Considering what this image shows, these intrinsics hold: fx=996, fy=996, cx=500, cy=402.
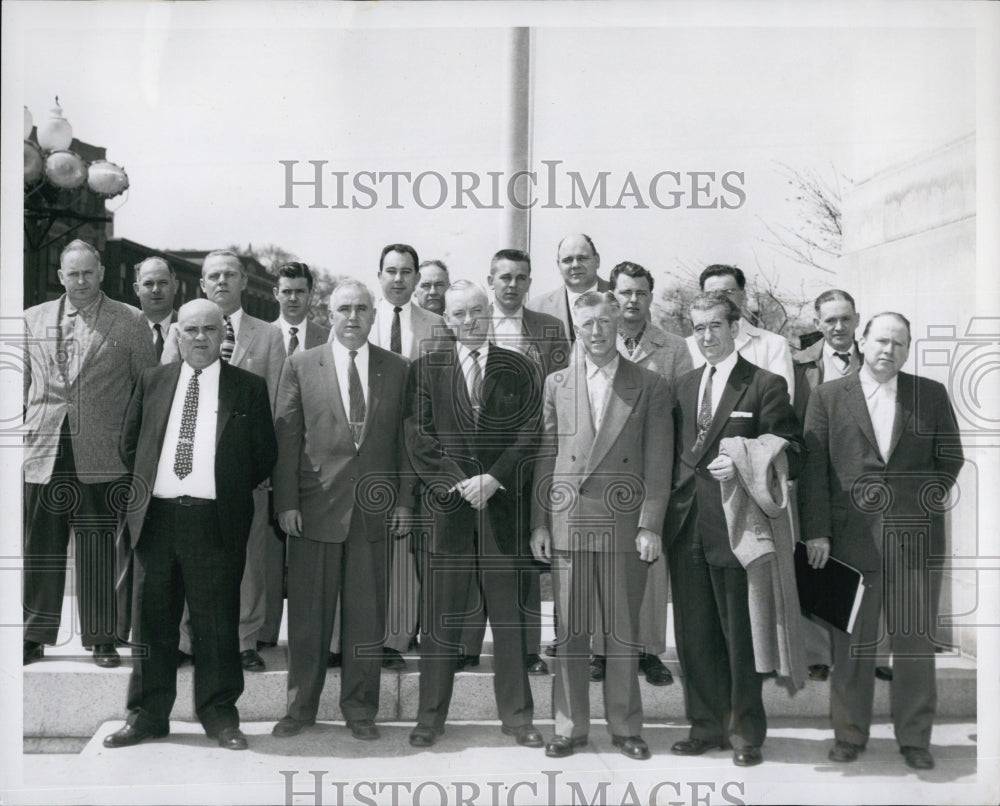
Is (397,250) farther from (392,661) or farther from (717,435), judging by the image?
(392,661)

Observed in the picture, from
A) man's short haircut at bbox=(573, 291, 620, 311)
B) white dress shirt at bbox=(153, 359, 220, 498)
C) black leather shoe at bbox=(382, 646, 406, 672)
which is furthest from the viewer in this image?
Answer: black leather shoe at bbox=(382, 646, 406, 672)

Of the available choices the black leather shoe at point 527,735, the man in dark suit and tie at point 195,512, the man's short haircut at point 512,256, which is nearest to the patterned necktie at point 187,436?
the man in dark suit and tie at point 195,512

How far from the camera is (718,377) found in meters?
3.83

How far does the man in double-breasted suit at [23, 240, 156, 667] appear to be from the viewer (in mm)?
3852

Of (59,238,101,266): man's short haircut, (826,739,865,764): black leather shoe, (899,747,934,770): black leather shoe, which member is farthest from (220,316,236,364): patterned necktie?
(899,747,934,770): black leather shoe

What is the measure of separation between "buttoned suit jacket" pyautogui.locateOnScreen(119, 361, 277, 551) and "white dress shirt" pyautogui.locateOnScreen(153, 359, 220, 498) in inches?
0.7

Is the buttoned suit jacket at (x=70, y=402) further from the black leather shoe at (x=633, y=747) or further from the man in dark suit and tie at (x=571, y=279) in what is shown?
the black leather shoe at (x=633, y=747)

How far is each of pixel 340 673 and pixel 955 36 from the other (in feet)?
11.6

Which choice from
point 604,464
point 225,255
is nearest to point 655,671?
point 604,464

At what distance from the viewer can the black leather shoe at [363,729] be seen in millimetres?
3822

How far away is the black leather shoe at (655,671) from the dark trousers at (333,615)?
1057mm

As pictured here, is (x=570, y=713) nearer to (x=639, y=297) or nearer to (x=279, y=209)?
(x=639, y=297)

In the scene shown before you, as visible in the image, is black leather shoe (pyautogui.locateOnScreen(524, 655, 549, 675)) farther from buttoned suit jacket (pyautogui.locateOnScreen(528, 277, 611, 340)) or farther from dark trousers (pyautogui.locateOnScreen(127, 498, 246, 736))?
buttoned suit jacket (pyautogui.locateOnScreen(528, 277, 611, 340))

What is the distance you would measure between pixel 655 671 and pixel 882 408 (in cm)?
136
